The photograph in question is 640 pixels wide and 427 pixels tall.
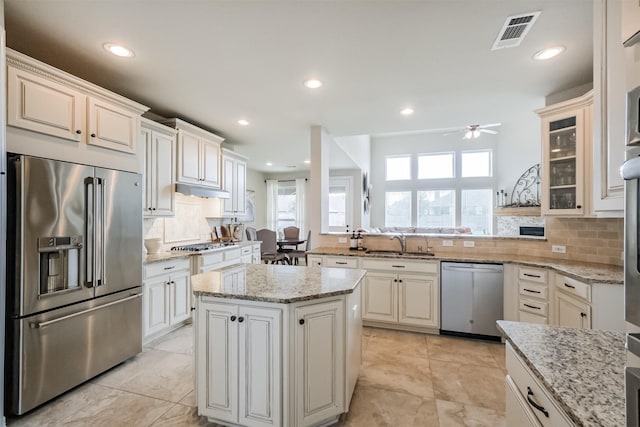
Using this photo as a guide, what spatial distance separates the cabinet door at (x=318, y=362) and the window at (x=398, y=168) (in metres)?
8.14

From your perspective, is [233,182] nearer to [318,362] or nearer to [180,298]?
[180,298]

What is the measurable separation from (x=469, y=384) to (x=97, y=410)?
2.77 metres

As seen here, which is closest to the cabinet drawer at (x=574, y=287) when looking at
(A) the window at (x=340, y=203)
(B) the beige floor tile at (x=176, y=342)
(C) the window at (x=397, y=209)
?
(B) the beige floor tile at (x=176, y=342)

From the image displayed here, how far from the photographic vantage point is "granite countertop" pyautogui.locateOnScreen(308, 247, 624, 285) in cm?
213

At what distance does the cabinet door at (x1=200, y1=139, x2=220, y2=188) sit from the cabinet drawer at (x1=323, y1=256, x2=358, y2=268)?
206cm

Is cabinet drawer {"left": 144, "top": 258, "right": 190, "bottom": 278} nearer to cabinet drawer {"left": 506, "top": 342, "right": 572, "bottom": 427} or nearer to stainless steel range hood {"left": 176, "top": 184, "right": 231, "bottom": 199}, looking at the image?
stainless steel range hood {"left": 176, "top": 184, "right": 231, "bottom": 199}

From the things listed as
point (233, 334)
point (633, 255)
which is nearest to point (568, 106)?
point (633, 255)

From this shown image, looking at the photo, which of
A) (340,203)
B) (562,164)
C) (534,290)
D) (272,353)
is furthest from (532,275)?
(340,203)

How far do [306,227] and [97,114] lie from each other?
6500mm

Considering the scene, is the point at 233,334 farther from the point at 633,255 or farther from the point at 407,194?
the point at 407,194

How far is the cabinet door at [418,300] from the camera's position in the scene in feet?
10.4

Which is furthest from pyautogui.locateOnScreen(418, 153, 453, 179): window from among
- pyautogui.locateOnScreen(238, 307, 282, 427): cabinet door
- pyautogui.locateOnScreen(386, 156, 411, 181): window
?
pyautogui.locateOnScreen(238, 307, 282, 427): cabinet door

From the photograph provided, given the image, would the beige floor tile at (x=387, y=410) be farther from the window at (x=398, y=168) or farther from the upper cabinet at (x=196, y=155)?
the window at (x=398, y=168)

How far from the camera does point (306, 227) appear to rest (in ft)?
28.3
